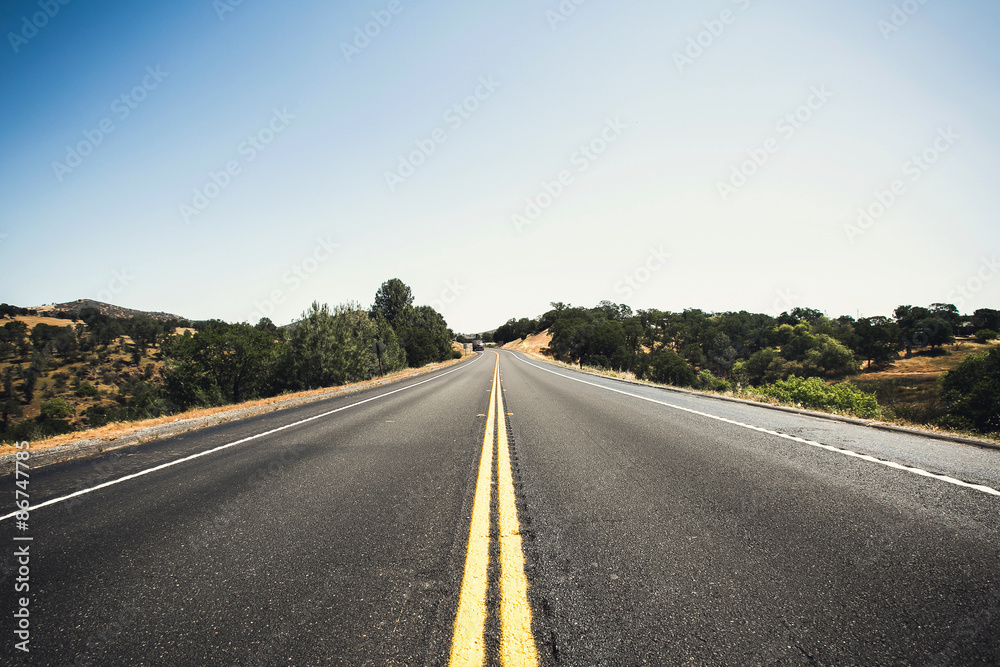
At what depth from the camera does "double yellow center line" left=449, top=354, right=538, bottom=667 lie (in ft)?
5.11

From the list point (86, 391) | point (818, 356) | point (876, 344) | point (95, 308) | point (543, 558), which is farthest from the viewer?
point (95, 308)

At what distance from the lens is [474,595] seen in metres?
1.95

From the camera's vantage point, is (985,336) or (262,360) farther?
(985,336)

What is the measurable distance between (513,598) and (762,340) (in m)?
109

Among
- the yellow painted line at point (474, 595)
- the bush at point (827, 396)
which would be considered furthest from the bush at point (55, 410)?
the bush at point (827, 396)

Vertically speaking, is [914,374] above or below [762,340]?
below

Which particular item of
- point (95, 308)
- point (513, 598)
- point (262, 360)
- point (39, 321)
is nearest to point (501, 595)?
point (513, 598)

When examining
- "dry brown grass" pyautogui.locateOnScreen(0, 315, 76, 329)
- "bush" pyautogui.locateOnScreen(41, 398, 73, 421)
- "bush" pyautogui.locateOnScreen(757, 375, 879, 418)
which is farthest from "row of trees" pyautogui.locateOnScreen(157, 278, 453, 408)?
"dry brown grass" pyautogui.locateOnScreen(0, 315, 76, 329)

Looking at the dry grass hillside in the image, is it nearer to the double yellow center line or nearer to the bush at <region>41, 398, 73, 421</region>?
the double yellow center line

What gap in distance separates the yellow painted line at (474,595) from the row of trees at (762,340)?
2860 cm

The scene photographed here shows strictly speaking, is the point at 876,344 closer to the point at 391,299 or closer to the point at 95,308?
the point at 391,299

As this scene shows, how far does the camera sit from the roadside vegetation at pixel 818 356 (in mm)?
14250

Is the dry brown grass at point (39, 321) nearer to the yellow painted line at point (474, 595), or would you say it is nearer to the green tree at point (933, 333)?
the yellow painted line at point (474, 595)

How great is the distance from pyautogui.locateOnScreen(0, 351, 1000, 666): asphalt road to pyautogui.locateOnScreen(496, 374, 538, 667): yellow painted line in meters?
0.03
